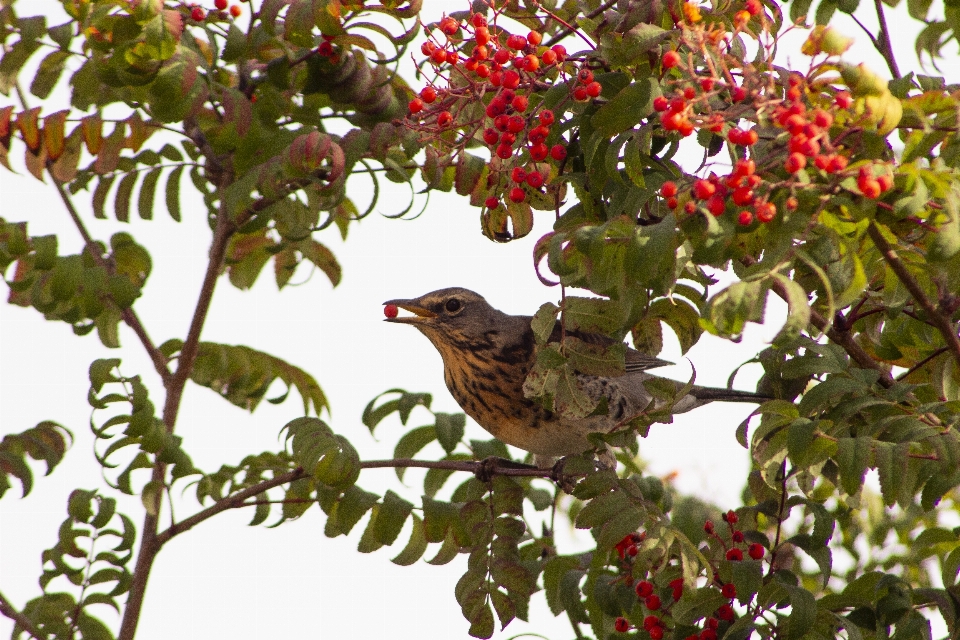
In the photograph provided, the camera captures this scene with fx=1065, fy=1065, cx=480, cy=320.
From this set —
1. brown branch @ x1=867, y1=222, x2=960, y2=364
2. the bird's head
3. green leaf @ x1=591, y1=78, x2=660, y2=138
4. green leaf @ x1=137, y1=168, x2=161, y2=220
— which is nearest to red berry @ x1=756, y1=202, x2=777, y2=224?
brown branch @ x1=867, y1=222, x2=960, y2=364

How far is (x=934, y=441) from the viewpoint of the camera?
2199 millimetres

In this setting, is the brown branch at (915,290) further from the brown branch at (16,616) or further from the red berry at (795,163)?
the brown branch at (16,616)

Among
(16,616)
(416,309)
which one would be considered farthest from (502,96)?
(416,309)

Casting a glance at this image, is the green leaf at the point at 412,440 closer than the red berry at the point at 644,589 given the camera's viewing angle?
No

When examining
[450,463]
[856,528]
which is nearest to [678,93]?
[450,463]

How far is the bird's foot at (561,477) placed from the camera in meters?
3.06

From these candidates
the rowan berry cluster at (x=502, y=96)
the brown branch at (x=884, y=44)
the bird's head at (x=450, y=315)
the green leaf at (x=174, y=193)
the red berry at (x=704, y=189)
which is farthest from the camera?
the bird's head at (x=450, y=315)

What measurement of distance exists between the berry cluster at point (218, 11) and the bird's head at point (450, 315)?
5.44ft

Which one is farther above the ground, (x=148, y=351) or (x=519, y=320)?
(x=519, y=320)

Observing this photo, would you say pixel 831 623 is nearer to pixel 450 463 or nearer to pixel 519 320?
pixel 450 463

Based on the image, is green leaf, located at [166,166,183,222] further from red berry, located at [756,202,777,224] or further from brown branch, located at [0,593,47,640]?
red berry, located at [756,202,777,224]

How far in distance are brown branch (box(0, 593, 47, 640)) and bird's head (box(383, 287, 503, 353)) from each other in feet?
6.80

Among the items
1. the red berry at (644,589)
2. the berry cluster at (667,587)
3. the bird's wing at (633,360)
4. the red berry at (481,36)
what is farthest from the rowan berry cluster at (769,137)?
the bird's wing at (633,360)

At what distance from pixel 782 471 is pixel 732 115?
3.71 feet
